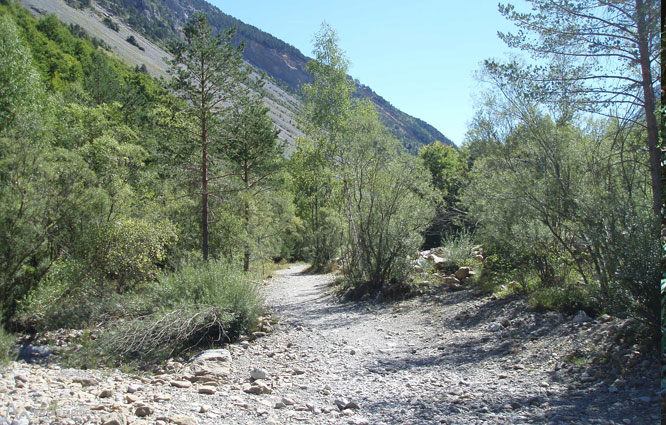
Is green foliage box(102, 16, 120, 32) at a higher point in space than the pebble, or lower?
higher

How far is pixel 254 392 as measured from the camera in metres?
5.14

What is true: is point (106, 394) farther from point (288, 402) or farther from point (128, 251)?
point (128, 251)

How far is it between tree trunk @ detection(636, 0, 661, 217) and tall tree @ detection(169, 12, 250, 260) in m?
11.6

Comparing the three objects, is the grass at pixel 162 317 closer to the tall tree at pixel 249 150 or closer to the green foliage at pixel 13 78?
the tall tree at pixel 249 150

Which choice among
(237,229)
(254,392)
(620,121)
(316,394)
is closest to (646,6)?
(620,121)

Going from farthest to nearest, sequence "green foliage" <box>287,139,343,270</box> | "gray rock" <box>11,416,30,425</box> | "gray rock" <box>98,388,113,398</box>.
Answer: "green foliage" <box>287,139,343,270</box>, "gray rock" <box>98,388,113,398</box>, "gray rock" <box>11,416,30,425</box>

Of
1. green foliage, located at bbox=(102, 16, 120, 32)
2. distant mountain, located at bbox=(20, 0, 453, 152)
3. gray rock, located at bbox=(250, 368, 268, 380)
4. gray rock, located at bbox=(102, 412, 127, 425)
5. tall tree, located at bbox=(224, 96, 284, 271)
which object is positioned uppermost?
distant mountain, located at bbox=(20, 0, 453, 152)

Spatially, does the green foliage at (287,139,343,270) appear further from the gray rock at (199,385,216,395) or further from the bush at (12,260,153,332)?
the gray rock at (199,385,216,395)

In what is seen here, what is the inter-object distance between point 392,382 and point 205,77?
11927 millimetres

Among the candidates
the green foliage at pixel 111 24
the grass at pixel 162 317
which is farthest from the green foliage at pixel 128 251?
the green foliage at pixel 111 24

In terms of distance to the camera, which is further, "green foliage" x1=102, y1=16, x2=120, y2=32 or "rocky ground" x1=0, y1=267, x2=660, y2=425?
"green foliage" x1=102, y1=16, x2=120, y2=32

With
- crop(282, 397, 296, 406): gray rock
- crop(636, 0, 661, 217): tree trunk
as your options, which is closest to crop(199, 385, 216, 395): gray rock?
crop(282, 397, 296, 406): gray rock

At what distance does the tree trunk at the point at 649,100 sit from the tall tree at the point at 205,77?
11614 mm

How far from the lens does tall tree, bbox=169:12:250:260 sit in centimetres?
1371
